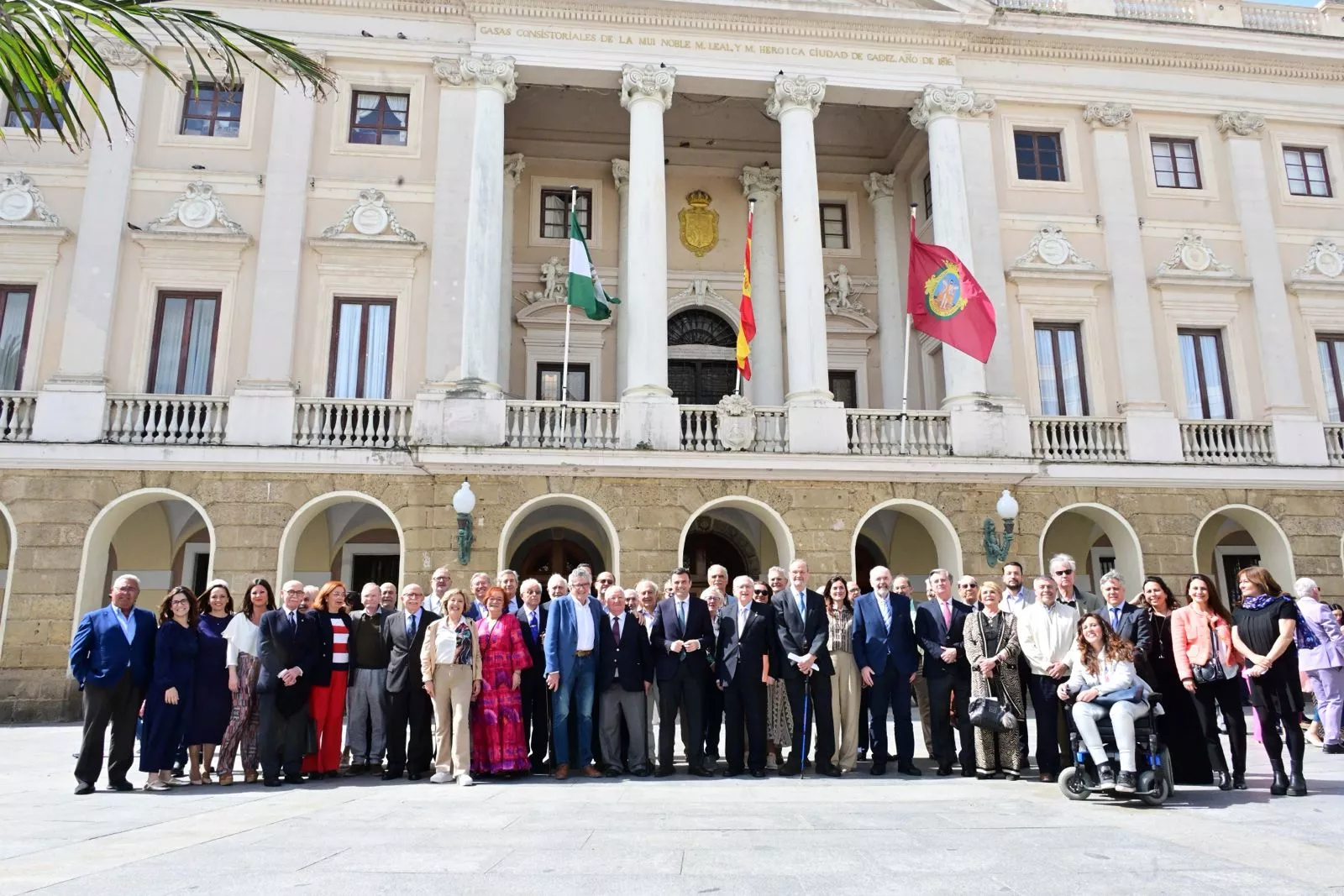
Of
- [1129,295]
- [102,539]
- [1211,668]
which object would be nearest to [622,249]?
[1129,295]

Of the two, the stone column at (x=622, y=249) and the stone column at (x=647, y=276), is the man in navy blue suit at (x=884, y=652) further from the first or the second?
the stone column at (x=622, y=249)

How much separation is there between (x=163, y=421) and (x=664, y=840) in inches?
530

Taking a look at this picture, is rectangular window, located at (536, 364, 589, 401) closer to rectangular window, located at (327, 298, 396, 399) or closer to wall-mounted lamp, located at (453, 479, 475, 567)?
rectangular window, located at (327, 298, 396, 399)

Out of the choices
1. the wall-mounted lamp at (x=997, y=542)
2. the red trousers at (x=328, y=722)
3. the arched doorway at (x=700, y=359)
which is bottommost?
the red trousers at (x=328, y=722)

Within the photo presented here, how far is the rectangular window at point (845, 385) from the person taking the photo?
21281mm

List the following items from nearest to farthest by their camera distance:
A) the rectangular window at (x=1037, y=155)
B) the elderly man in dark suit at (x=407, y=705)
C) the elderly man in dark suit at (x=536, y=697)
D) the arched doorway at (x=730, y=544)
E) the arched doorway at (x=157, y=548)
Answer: the elderly man in dark suit at (x=407, y=705)
the elderly man in dark suit at (x=536, y=697)
the arched doorway at (x=157, y=548)
the arched doorway at (x=730, y=544)
the rectangular window at (x=1037, y=155)

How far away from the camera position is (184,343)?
1683 centimetres

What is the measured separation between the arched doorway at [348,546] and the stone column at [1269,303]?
671 inches

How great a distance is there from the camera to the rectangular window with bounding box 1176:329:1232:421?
18.6 m

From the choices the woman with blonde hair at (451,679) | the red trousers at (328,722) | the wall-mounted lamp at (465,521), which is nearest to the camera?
the woman with blonde hair at (451,679)

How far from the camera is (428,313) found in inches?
674

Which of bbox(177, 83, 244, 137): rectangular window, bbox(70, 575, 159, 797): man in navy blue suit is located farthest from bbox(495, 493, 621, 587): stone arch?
bbox(177, 83, 244, 137): rectangular window

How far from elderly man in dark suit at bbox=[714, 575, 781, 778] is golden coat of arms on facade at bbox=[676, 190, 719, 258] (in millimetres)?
13459

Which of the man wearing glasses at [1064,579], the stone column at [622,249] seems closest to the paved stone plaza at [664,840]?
the man wearing glasses at [1064,579]
